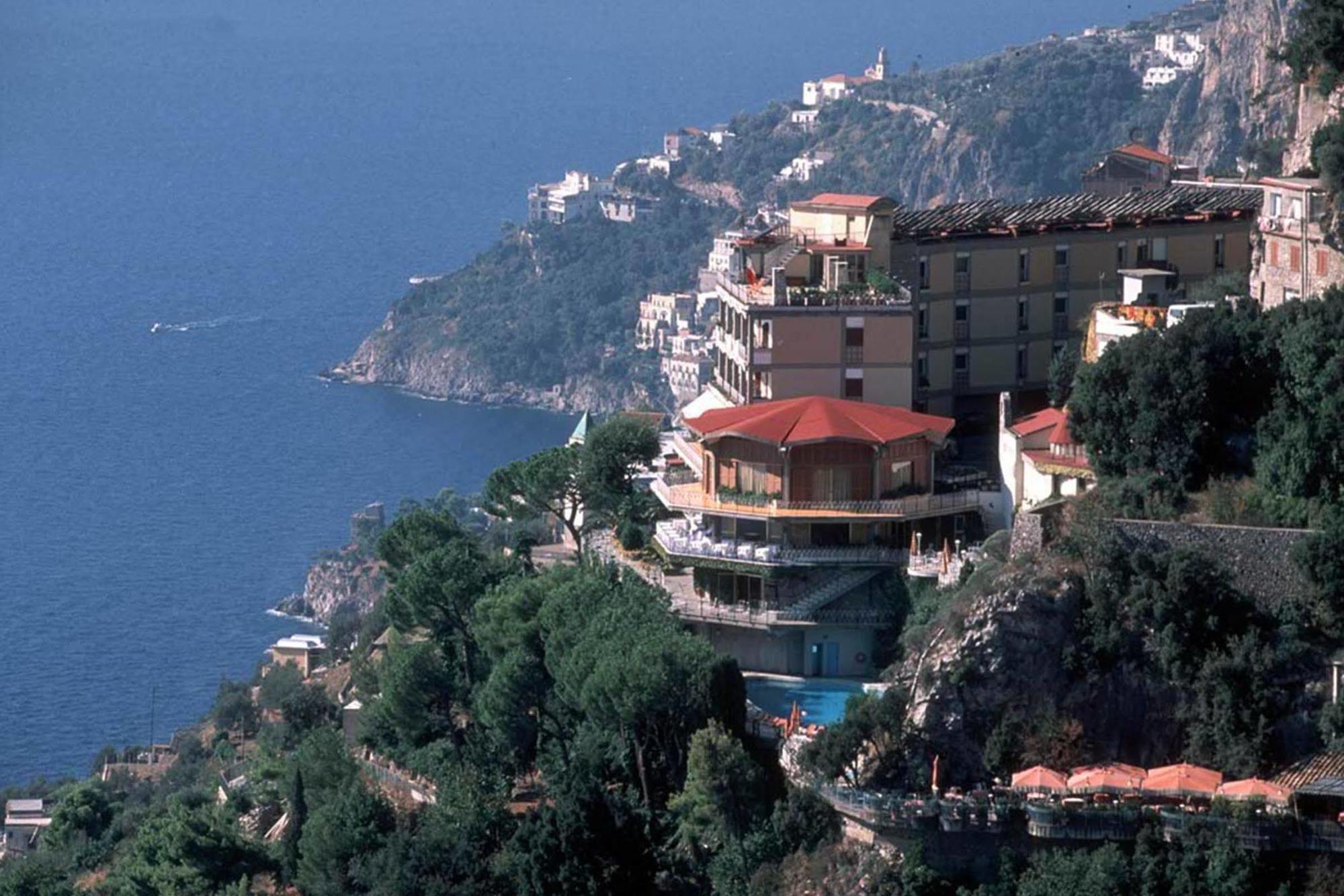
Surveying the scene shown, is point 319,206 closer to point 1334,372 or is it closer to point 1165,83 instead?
point 1165,83

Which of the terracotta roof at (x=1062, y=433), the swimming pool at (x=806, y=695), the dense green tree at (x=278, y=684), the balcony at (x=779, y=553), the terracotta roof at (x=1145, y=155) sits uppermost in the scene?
the terracotta roof at (x=1145, y=155)

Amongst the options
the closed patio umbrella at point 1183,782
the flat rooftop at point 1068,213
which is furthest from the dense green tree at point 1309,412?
the flat rooftop at point 1068,213

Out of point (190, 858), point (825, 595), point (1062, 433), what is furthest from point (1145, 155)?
point (190, 858)

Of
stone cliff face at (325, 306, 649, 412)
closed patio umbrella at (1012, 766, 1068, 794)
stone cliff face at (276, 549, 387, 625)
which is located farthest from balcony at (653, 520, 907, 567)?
stone cliff face at (325, 306, 649, 412)

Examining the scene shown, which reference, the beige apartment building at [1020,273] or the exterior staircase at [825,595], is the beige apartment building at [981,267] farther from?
the exterior staircase at [825,595]

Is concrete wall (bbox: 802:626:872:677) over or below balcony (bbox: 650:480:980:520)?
below

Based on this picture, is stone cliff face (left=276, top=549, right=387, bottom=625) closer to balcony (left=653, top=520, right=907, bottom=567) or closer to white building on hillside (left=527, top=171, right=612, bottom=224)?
balcony (left=653, top=520, right=907, bottom=567)

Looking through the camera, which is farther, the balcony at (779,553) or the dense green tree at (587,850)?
the balcony at (779,553)
